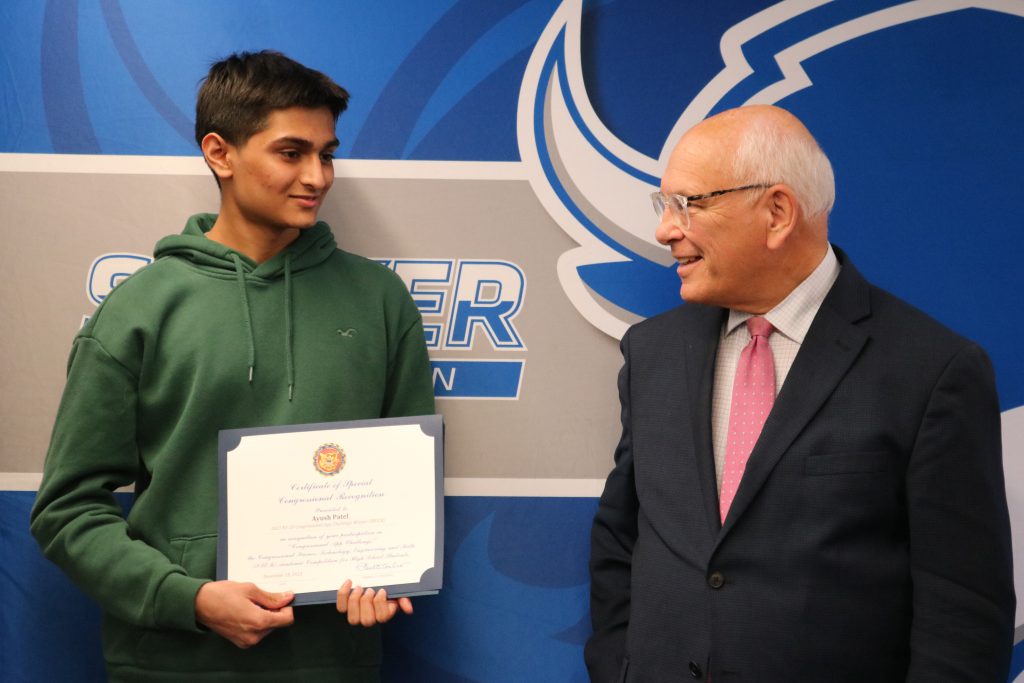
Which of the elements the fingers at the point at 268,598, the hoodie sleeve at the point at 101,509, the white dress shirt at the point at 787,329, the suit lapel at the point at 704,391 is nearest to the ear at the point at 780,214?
the white dress shirt at the point at 787,329

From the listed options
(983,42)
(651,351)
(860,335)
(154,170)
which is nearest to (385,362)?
(651,351)

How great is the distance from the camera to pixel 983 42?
2414mm

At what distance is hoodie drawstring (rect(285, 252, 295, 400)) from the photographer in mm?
2021

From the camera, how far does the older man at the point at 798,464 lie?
1718 mm

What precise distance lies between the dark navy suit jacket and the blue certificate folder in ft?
1.64

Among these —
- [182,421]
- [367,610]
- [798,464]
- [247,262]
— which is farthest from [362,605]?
[798,464]

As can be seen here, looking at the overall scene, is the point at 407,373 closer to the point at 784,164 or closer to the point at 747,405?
the point at 747,405

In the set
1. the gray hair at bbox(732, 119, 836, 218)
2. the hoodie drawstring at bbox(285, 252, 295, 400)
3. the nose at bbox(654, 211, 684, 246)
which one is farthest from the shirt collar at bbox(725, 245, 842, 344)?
the hoodie drawstring at bbox(285, 252, 295, 400)

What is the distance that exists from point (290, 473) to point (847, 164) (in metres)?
1.49

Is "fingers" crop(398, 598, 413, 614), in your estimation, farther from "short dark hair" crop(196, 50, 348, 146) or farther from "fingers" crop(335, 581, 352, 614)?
"short dark hair" crop(196, 50, 348, 146)

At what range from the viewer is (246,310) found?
2.02 metres

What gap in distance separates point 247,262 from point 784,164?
43.0 inches

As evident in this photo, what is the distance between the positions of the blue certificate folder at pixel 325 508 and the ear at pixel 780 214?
77cm

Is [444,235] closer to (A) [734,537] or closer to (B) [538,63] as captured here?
(B) [538,63]
